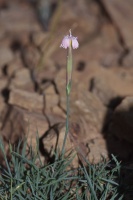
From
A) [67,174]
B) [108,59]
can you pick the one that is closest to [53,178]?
[67,174]

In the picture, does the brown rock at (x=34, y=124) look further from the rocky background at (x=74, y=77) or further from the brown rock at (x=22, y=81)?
the brown rock at (x=22, y=81)

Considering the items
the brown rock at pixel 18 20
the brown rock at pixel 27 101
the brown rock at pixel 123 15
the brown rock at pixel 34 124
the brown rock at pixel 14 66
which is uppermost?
the brown rock at pixel 18 20

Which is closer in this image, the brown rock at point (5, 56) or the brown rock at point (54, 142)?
the brown rock at point (54, 142)

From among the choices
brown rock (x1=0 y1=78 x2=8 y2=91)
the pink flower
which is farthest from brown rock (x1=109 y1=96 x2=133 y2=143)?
brown rock (x1=0 y1=78 x2=8 y2=91)

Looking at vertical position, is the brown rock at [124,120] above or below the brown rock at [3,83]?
below

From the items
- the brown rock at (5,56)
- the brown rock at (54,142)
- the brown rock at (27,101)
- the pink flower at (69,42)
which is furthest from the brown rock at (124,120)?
the brown rock at (5,56)

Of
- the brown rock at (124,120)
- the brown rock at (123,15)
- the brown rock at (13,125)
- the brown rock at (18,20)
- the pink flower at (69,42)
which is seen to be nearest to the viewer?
the pink flower at (69,42)

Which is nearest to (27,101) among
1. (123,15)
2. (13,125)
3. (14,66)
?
(13,125)

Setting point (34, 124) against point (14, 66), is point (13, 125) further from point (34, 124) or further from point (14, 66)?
point (14, 66)

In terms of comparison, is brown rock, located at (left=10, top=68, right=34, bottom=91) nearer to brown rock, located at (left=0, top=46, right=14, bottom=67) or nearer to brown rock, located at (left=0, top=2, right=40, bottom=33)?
brown rock, located at (left=0, top=46, right=14, bottom=67)
